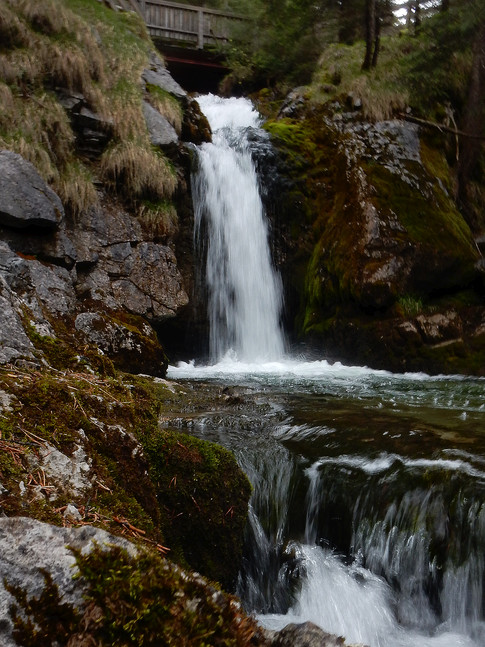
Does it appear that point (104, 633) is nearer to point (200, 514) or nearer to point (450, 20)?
point (200, 514)

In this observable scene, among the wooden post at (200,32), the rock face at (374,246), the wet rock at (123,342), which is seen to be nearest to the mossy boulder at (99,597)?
the wet rock at (123,342)

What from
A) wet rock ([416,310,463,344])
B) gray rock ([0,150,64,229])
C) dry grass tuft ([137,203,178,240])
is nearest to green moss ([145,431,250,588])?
gray rock ([0,150,64,229])

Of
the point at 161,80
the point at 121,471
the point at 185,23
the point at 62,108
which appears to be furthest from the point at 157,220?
the point at 185,23

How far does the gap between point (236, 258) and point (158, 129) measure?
9.31 feet

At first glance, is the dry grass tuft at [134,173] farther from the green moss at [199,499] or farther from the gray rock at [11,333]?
the green moss at [199,499]

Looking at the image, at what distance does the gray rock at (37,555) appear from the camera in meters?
1.09

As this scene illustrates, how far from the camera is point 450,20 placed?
33.9ft

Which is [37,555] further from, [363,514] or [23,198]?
[23,198]

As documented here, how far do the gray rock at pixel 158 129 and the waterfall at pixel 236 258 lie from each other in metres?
0.77

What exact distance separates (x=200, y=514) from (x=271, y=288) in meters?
8.36

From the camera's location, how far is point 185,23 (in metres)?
18.4

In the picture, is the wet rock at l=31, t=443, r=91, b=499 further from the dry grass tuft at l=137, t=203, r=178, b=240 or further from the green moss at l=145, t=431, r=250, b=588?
the dry grass tuft at l=137, t=203, r=178, b=240

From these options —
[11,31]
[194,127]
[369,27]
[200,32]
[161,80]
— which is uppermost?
[200,32]

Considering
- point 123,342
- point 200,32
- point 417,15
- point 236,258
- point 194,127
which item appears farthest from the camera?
point 200,32
